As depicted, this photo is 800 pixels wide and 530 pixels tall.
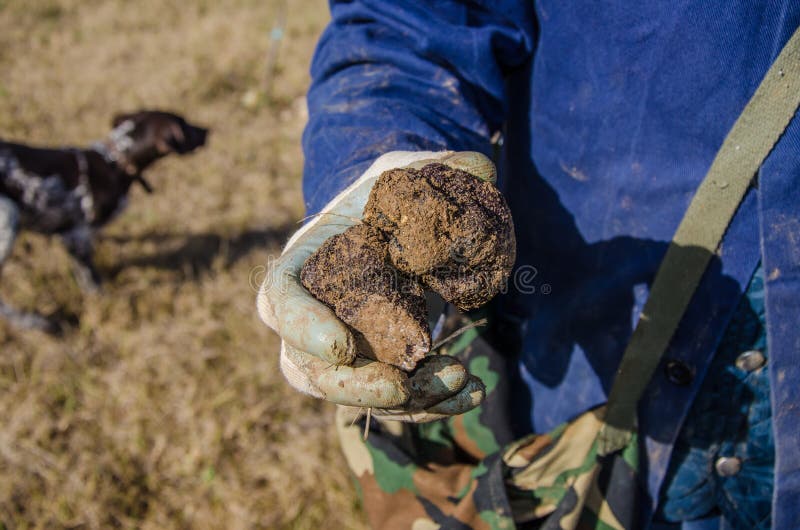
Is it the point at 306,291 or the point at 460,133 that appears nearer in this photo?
the point at 306,291

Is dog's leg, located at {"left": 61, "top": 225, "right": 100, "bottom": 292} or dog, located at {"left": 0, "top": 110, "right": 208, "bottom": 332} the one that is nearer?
dog, located at {"left": 0, "top": 110, "right": 208, "bottom": 332}

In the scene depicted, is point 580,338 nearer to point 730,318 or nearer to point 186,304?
point 730,318

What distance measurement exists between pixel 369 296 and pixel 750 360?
1074 millimetres

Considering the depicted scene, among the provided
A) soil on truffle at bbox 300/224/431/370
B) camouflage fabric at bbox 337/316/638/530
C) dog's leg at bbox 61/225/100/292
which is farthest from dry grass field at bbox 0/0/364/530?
soil on truffle at bbox 300/224/431/370

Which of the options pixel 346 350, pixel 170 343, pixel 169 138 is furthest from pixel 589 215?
pixel 169 138

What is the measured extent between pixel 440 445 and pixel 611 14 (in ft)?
4.66

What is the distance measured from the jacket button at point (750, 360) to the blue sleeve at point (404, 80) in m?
0.94

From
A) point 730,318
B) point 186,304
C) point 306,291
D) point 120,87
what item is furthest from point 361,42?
point 120,87

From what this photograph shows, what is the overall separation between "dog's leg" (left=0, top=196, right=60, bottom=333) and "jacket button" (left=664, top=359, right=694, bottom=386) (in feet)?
12.8

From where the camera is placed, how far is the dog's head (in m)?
4.46

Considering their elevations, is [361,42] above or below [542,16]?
below

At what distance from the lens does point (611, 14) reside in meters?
Answer: 1.53

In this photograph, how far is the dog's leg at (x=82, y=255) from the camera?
13.7 ft

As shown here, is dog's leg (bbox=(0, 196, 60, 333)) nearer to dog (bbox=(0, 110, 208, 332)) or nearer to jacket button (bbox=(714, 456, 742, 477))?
dog (bbox=(0, 110, 208, 332))
